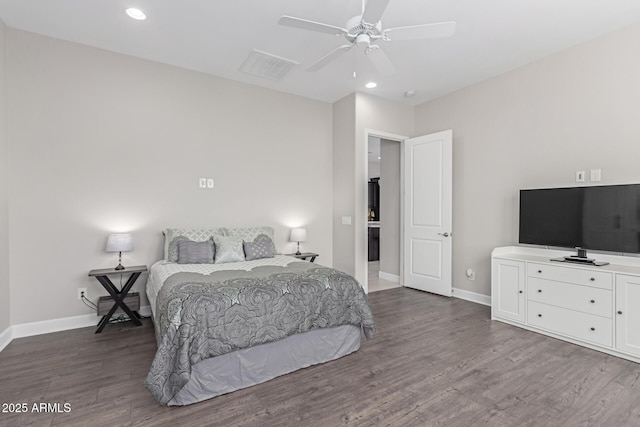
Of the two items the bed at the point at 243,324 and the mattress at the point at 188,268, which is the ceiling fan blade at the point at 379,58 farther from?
the mattress at the point at 188,268

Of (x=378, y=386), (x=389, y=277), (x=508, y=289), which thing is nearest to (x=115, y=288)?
(x=378, y=386)

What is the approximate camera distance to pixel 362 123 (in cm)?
479

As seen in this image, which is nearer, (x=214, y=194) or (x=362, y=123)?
(x=214, y=194)

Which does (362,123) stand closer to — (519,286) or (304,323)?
(519,286)

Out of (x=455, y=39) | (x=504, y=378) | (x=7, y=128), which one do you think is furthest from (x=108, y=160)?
(x=504, y=378)

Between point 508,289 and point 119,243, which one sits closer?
point 119,243

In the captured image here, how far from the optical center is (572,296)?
3035 millimetres

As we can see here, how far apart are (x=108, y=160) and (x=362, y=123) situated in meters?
3.38

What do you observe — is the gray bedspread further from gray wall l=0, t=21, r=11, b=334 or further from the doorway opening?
the doorway opening

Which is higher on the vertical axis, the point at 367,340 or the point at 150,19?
the point at 150,19

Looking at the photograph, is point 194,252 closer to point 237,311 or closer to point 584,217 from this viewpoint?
point 237,311

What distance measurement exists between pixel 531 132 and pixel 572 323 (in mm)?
2204

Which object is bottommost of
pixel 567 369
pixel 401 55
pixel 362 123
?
pixel 567 369

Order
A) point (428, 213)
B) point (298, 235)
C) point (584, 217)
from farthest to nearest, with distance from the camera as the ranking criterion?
1. point (428, 213)
2. point (298, 235)
3. point (584, 217)
